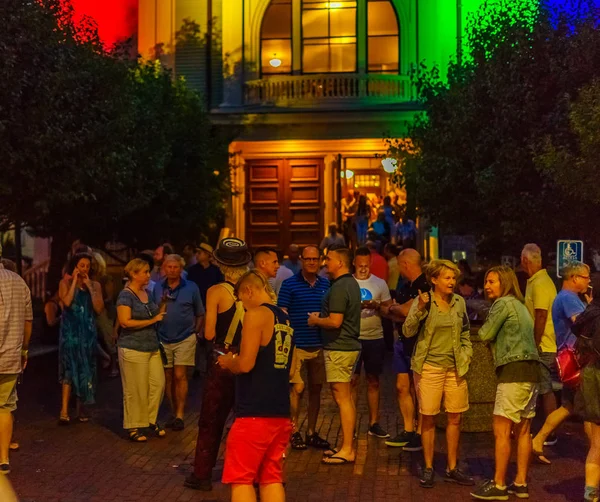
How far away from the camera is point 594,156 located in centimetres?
1240

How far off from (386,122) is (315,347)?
16587 millimetres

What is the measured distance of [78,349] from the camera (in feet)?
32.7

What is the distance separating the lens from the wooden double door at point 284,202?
1009 inches

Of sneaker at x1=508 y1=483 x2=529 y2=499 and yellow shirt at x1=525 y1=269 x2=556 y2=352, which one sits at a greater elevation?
yellow shirt at x1=525 y1=269 x2=556 y2=352

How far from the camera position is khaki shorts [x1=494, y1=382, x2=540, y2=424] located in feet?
22.9

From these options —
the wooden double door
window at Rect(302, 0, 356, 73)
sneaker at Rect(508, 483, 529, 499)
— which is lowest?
sneaker at Rect(508, 483, 529, 499)

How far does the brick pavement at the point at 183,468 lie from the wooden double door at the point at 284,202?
15382mm

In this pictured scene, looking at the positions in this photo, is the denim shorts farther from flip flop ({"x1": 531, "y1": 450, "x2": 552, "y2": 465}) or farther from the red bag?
flip flop ({"x1": 531, "y1": 450, "x2": 552, "y2": 465})

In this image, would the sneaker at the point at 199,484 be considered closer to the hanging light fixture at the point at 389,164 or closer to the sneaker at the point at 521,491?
the sneaker at the point at 521,491

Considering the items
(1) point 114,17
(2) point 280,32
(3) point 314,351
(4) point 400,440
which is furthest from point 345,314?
(1) point 114,17

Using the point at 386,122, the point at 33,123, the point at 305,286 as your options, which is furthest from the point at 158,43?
the point at 305,286

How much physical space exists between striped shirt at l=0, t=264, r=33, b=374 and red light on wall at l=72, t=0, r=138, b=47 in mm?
19365

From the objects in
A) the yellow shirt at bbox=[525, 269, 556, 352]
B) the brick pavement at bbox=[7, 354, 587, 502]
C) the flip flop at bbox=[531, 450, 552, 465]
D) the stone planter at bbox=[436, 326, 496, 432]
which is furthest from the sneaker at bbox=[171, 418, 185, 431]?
the yellow shirt at bbox=[525, 269, 556, 352]

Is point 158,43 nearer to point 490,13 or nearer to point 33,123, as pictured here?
point 490,13
